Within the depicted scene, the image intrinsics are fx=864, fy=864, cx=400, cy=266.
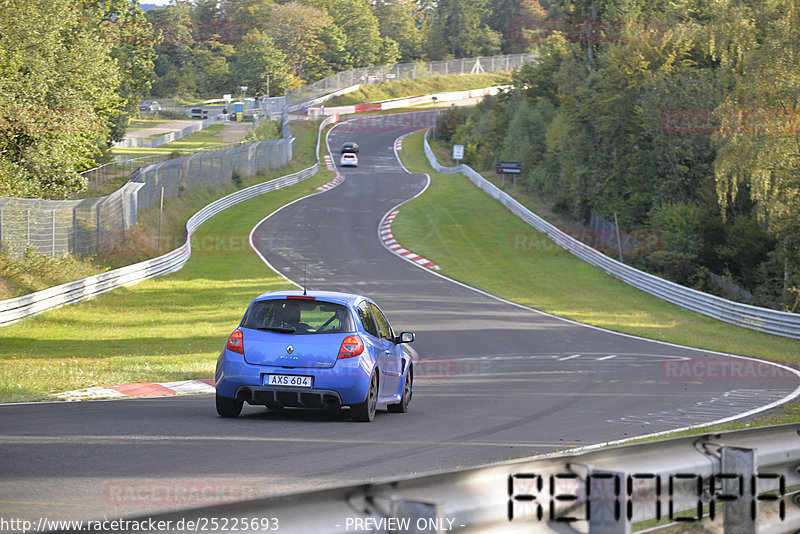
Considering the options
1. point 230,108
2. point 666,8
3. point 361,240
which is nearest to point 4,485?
point 361,240

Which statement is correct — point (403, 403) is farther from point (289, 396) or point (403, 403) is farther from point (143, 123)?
point (143, 123)

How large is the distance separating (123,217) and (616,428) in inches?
1123

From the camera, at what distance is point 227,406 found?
10.4m

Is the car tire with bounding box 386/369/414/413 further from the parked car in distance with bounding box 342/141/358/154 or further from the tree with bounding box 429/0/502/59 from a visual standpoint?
the tree with bounding box 429/0/502/59

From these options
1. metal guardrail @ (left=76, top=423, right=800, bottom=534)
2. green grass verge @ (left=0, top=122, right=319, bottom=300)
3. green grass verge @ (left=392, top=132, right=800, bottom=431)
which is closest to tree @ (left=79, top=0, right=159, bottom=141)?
green grass verge @ (left=0, top=122, right=319, bottom=300)

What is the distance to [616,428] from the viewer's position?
437 inches

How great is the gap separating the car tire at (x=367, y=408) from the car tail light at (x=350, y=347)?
0.45 meters

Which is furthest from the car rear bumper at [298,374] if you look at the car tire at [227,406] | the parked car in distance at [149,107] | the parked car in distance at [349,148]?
the parked car in distance at [149,107]

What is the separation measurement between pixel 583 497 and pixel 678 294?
105 ft

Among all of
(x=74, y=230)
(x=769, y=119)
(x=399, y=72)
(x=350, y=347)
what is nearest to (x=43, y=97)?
(x=74, y=230)

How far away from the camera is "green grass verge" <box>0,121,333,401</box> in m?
15.8

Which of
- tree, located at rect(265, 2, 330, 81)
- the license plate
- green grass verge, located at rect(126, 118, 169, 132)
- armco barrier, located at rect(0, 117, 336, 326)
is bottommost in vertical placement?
armco barrier, located at rect(0, 117, 336, 326)

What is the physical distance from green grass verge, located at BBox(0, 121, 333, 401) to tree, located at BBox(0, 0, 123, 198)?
6.95 m

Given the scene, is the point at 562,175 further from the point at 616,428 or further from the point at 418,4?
the point at 418,4
